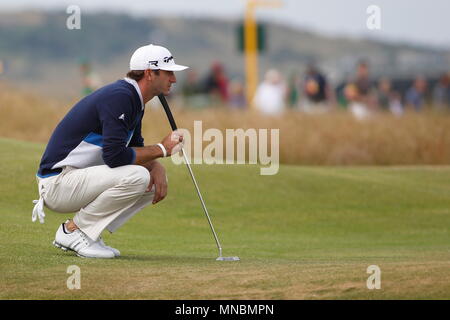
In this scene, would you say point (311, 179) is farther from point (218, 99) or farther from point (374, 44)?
point (374, 44)

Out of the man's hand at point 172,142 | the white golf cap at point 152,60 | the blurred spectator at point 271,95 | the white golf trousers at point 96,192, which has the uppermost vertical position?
the white golf cap at point 152,60

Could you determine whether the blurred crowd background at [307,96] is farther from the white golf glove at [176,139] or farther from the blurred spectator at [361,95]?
the white golf glove at [176,139]

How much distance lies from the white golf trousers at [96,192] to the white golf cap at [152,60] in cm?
91

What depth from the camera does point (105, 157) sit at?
9633 mm

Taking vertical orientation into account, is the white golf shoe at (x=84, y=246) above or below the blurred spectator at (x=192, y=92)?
above

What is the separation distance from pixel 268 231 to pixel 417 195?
11.5ft

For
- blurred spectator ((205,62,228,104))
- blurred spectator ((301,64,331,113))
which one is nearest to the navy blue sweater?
blurred spectator ((301,64,331,113))

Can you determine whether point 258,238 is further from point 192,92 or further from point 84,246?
point 192,92

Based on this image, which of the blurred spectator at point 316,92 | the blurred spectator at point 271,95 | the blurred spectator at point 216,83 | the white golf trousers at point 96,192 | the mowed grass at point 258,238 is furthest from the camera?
the blurred spectator at point 216,83

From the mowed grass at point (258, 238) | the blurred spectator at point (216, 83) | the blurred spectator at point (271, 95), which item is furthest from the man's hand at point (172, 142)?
the blurred spectator at point (216, 83)

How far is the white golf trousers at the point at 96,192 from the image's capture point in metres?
9.77

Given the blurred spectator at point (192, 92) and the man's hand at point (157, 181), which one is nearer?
the man's hand at point (157, 181)

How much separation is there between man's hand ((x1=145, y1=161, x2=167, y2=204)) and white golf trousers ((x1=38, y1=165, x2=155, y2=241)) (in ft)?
0.21

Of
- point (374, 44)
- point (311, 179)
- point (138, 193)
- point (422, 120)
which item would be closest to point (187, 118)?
point (422, 120)
